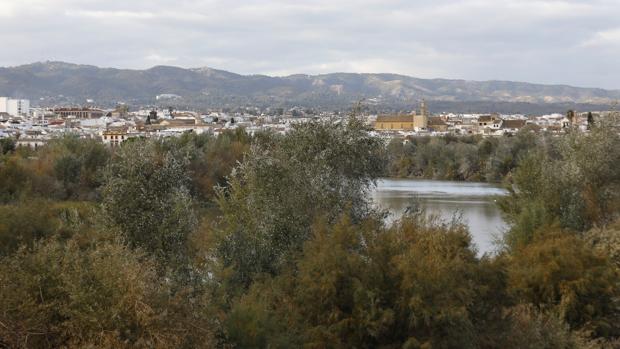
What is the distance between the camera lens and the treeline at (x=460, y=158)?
51656mm

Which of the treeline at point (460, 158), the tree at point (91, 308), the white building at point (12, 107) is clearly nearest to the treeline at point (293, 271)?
the tree at point (91, 308)

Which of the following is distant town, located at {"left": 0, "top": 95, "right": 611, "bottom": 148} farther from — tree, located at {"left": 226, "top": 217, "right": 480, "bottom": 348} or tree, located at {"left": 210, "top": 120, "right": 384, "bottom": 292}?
tree, located at {"left": 226, "top": 217, "right": 480, "bottom": 348}

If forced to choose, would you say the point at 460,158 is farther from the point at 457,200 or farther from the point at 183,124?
the point at 183,124

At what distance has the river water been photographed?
27294 millimetres

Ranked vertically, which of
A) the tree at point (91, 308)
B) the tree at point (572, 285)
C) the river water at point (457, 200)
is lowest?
the river water at point (457, 200)

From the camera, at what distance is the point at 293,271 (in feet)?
39.7

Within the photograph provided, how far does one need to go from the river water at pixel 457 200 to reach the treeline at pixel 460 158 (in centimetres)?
221

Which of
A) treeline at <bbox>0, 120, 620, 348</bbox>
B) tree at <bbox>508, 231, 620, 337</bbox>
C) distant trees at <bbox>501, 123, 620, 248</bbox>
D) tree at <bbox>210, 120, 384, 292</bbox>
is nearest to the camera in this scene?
treeline at <bbox>0, 120, 620, 348</bbox>

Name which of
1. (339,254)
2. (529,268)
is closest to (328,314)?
(339,254)

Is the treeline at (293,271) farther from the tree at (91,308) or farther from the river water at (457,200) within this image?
the river water at (457,200)

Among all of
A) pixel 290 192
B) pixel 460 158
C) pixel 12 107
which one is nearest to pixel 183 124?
pixel 460 158

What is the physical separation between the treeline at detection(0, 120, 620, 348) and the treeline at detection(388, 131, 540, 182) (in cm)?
3395

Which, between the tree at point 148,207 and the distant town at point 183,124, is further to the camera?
the distant town at point 183,124

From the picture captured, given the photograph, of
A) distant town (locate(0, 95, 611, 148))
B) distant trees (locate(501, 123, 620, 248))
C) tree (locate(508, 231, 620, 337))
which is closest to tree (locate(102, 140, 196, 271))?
tree (locate(508, 231, 620, 337))
